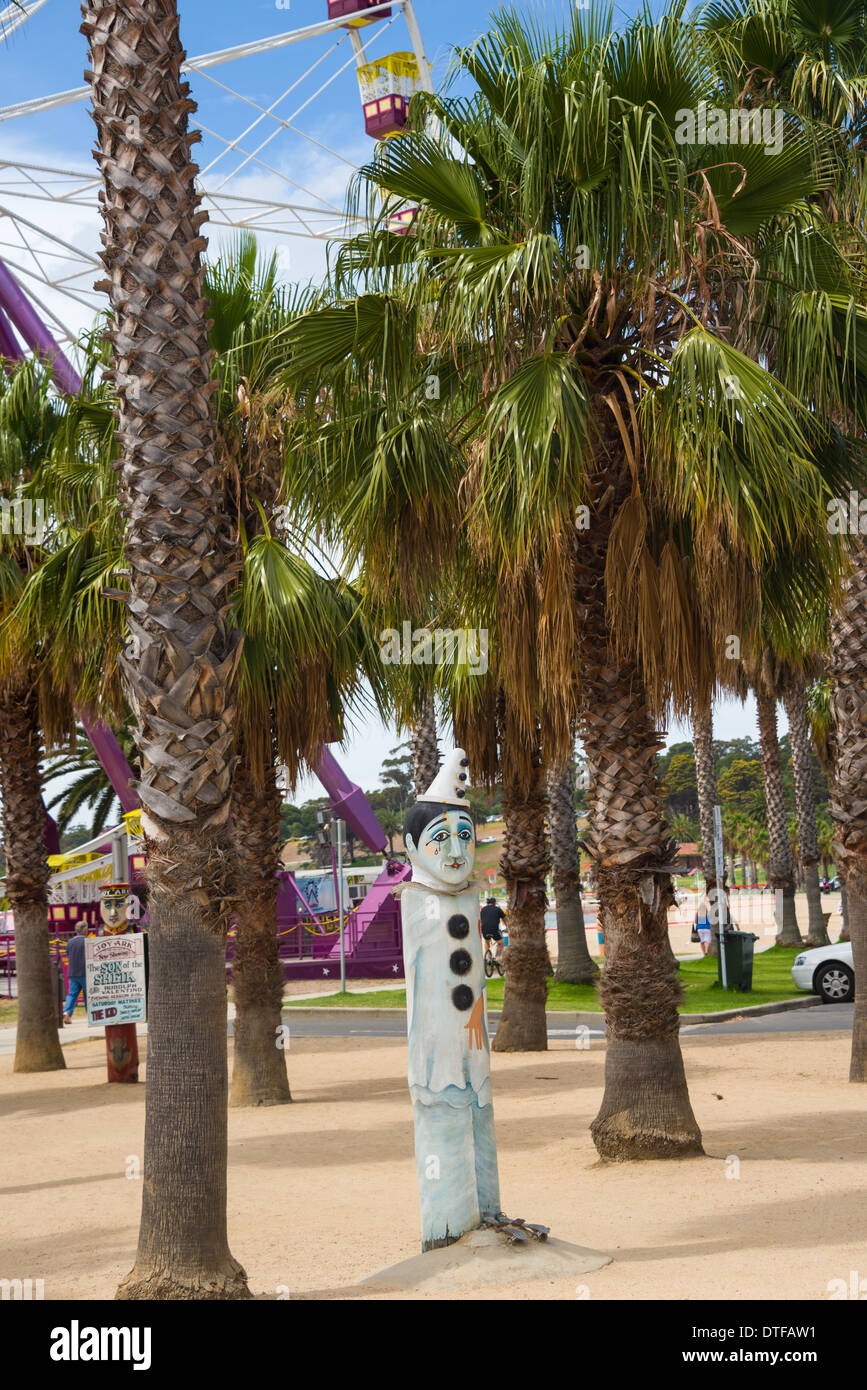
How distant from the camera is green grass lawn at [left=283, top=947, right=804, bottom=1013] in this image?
21989 mm

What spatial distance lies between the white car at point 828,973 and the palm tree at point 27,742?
11318 millimetres

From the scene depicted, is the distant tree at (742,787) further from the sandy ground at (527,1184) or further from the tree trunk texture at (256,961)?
the tree trunk texture at (256,961)

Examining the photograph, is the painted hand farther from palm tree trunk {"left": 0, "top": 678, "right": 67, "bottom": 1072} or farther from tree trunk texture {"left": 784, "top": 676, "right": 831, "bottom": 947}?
tree trunk texture {"left": 784, "top": 676, "right": 831, "bottom": 947}

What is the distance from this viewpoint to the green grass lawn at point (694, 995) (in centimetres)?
2199

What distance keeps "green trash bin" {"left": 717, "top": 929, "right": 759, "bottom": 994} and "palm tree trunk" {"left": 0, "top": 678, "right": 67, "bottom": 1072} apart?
11.2 metres

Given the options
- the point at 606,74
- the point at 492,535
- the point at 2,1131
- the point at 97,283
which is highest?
the point at 606,74

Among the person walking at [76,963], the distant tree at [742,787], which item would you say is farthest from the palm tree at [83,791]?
the distant tree at [742,787]

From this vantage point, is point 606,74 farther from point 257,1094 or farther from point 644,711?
point 257,1094

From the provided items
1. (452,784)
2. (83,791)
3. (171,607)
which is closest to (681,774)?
(83,791)

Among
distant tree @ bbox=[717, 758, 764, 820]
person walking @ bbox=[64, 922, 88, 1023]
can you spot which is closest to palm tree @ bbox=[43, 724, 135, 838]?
person walking @ bbox=[64, 922, 88, 1023]

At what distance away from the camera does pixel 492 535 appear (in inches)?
336

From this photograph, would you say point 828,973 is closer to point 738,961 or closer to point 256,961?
point 738,961
